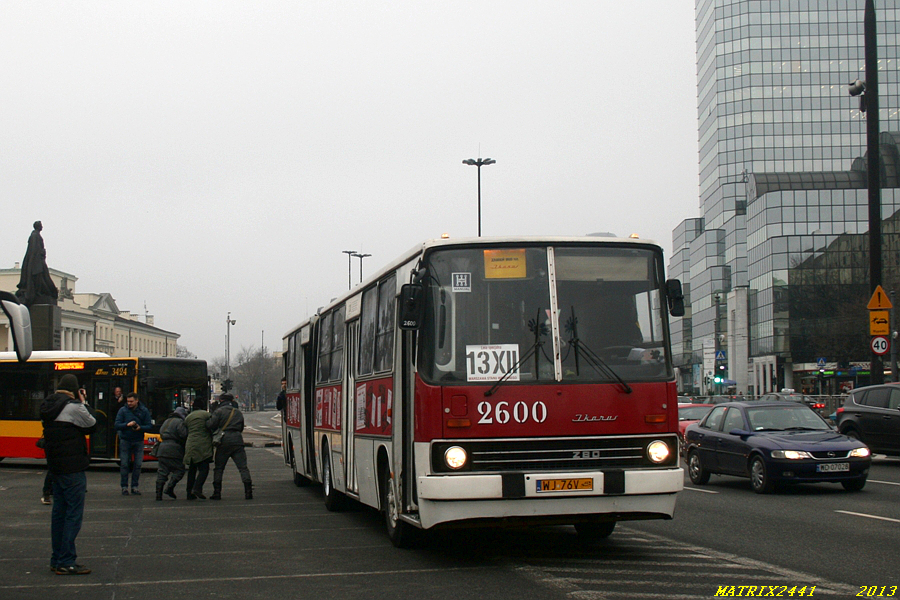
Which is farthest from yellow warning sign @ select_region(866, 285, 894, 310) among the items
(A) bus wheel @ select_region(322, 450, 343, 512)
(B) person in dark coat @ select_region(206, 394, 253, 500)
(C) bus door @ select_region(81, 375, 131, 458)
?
(C) bus door @ select_region(81, 375, 131, 458)

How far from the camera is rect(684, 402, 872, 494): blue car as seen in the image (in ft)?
52.0

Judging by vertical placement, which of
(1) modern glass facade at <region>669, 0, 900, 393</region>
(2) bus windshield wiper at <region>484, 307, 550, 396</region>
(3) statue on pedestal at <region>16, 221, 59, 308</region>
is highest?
(1) modern glass facade at <region>669, 0, 900, 393</region>

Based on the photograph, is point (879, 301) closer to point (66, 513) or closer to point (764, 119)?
point (66, 513)

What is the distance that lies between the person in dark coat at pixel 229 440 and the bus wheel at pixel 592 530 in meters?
8.07

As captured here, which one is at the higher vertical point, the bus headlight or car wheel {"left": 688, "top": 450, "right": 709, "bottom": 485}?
the bus headlight

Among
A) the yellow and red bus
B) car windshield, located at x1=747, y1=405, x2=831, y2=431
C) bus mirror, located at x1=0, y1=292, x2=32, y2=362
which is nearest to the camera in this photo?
bus mirror, located at x1=0, y1=292, x2=32, y2=362

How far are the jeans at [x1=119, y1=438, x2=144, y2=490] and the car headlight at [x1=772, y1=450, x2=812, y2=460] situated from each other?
11.1 metres

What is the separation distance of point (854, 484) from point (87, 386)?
18933 millimetres

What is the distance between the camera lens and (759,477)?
16.5 m

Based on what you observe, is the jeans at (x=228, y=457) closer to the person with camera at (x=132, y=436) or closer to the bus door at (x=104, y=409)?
the person with camera at (x=132, y=436)

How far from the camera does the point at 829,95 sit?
11156 cm

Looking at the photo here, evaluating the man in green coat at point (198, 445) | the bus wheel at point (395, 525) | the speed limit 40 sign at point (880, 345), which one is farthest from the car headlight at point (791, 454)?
the man in green coat at point (198, 445)

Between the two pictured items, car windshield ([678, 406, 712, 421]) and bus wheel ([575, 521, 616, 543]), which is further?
car windshield ([678, 406, 712, 421])

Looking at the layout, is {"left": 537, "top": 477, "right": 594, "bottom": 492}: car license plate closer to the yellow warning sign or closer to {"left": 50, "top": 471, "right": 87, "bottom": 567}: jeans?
{"left": 50, "top": 471, "right": 87, "bottom": 567}: jeans
